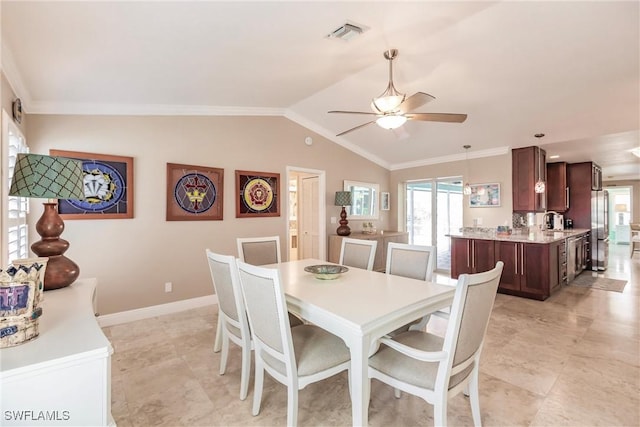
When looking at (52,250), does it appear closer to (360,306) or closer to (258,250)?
(258,250)

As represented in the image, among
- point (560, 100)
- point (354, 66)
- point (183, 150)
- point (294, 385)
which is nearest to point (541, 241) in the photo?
point (560, 100)

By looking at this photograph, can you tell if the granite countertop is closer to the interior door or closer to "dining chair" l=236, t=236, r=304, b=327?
the interior door

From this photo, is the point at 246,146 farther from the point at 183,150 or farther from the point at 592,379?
the point at 592,379

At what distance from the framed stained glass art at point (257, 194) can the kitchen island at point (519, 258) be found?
9.93 ft

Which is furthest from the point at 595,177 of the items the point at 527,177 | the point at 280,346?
the point at 280,346

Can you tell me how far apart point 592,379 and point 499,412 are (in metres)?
0.96

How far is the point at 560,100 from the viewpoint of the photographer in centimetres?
354

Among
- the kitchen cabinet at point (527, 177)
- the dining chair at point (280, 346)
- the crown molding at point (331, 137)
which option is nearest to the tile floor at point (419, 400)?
the dining chair at point (280, 346)

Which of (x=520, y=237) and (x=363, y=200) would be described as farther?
(x=363, y=200)

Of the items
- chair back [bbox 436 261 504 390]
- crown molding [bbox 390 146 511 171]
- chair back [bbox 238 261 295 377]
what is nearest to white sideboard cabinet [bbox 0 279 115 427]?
chair back [bbox 238 261 295 377]

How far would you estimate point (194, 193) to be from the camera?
12.4 feet

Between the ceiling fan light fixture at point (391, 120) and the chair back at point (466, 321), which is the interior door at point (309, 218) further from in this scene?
the chair back at point (466, 321)

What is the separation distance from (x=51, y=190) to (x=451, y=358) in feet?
7.34

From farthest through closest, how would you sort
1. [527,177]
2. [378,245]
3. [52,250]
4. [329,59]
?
1. [378,245]
2. [527,177]
3. [329,59]
4. [52,250]
